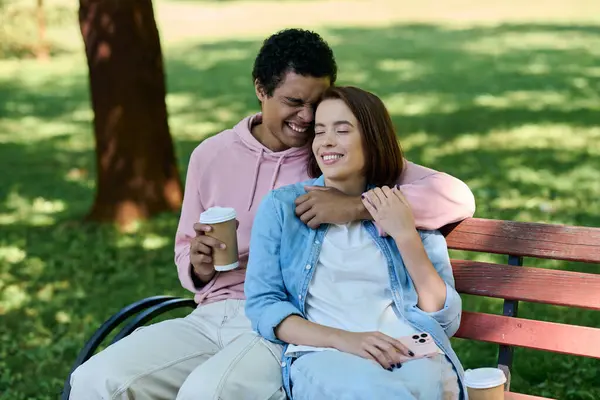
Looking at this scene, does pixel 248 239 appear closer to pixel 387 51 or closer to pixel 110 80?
pixel 110 80

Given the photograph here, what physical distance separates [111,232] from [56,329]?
1875 millimetres

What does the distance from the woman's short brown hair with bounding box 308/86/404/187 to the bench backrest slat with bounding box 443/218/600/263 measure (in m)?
0.36

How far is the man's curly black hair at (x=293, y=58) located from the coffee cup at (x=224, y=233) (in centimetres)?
59

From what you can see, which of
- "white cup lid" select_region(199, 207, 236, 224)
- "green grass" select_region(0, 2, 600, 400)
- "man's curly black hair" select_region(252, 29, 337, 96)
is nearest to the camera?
"white cup lid" select_region(199, 207, 236, 224)

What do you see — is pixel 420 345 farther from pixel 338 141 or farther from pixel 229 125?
pixel 229 125

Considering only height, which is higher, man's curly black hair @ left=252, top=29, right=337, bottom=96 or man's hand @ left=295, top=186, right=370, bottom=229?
man's curly black hair @ left=252, top=29, right=337, bottom=96

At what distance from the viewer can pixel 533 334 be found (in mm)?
3529

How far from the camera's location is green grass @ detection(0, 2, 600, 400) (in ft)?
19.6

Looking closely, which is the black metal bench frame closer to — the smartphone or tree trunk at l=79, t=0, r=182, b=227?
Result: the smartphone

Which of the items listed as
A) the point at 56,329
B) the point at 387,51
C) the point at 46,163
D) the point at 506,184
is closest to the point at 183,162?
the point at 46,163

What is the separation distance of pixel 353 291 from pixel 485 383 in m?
0.57

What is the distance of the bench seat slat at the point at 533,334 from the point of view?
3419 mm

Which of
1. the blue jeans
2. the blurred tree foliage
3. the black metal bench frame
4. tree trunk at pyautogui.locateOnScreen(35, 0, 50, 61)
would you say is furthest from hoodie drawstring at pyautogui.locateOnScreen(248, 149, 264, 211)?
tree trunk at pyautogui.locateOnScreen(35, 0, 50, 61)

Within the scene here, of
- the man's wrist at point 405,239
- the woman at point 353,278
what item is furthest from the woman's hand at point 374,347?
the man's wrist at point 405,239
